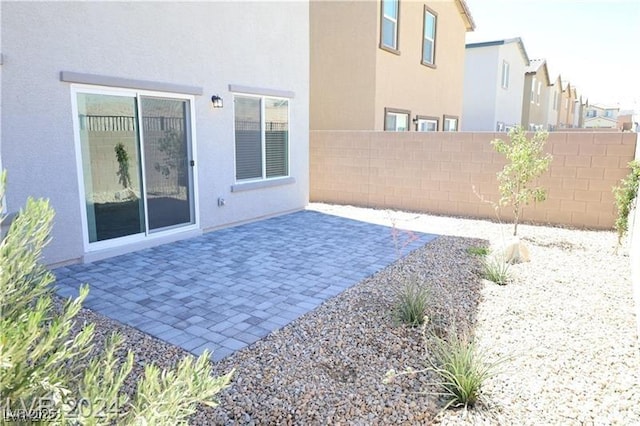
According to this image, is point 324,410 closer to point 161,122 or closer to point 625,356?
point 625,356

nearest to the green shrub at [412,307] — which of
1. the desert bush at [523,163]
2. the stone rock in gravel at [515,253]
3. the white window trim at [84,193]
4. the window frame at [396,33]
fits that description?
the stone rock in gravel at [515,253]

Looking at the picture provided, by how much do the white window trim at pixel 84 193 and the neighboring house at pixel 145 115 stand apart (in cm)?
2

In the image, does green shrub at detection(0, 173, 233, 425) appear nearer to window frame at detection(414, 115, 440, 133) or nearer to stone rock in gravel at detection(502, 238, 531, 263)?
stone rock in gravel at detection(502, 238, 531, 263)

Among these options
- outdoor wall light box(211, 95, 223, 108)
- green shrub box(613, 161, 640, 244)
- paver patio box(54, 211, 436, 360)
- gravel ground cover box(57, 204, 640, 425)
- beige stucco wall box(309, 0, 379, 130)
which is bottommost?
gravel ground cover box(57, 204, 640, 425)

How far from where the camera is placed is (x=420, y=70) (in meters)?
14.6

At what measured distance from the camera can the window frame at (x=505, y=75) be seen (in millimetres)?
22712

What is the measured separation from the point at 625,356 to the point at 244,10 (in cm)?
787

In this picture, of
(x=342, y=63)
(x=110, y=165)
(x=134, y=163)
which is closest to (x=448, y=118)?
(x=342, y=63)

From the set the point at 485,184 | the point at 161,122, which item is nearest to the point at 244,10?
the point at 161,122

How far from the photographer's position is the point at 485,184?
9758 mm

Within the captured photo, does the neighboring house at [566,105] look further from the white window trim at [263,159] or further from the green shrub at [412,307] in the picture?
the green shrub at [412,307]

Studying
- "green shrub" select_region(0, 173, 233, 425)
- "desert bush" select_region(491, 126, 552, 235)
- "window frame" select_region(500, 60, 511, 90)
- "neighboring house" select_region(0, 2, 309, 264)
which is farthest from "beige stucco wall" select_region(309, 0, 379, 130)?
"window frame" select_region(500, 60, 511, 90)

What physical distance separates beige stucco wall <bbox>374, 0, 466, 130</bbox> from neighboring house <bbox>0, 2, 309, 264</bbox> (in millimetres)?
3871

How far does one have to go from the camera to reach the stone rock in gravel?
643cm
